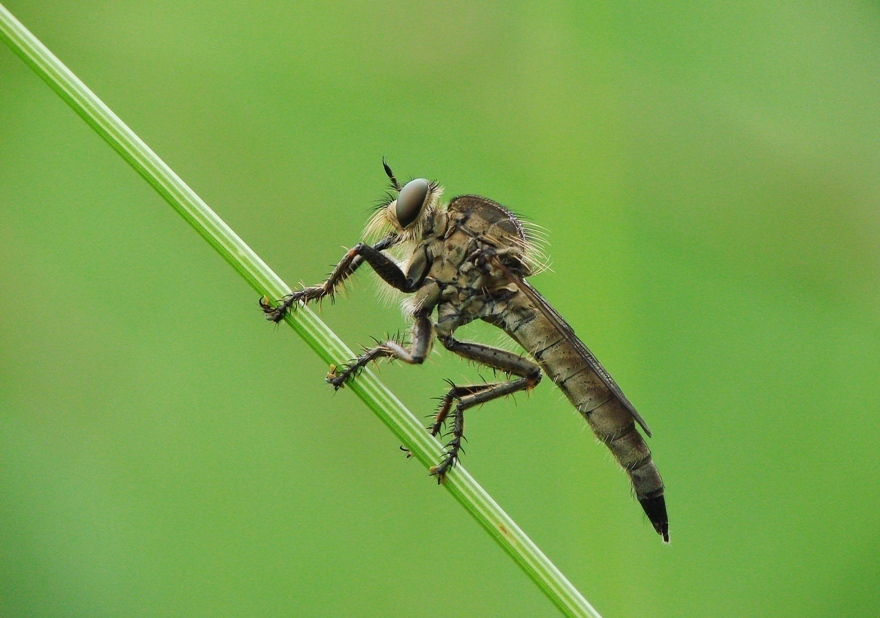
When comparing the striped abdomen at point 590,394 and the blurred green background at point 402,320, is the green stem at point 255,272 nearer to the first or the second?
the striped abdomen at point 590,394

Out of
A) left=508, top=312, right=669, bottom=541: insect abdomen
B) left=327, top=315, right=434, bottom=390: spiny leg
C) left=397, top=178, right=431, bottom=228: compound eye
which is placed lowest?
left=508, top=312, right=669, bottom=541: insect abdomen

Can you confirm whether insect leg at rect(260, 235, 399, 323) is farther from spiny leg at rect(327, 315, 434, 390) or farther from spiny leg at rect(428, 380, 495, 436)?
spiny leg at rect(428, 380, 495, 436)

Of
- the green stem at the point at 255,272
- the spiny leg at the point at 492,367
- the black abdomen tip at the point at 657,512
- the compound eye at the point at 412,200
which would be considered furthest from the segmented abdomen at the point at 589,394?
the green stem at the point at 255,272

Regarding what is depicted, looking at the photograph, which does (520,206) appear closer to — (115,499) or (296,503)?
(296,503)

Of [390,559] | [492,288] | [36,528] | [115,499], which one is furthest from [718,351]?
[36,528]

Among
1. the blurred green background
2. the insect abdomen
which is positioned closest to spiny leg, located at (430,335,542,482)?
the insect abdomen

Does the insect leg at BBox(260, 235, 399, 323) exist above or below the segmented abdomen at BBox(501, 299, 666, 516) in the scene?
above

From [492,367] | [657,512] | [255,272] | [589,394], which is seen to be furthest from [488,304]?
[255,272]
